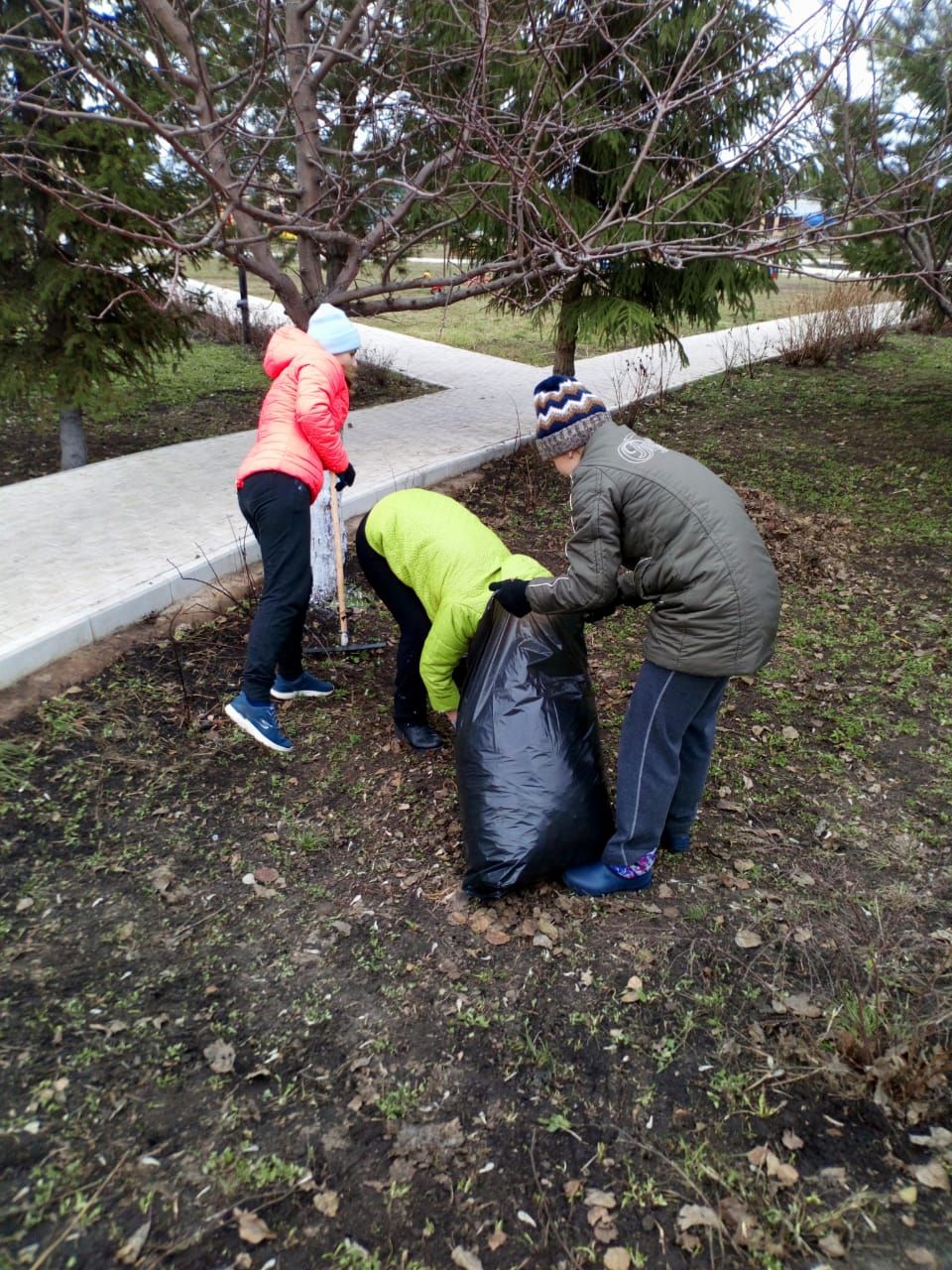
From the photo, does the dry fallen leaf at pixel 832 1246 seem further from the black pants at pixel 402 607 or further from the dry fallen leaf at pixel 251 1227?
the black pants at pixel 402 607

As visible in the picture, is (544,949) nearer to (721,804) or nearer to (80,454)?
(721,804)

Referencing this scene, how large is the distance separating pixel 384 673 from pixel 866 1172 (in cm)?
266

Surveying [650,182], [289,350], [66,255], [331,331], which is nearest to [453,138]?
[331,331]

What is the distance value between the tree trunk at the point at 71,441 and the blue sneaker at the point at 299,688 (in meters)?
3.94

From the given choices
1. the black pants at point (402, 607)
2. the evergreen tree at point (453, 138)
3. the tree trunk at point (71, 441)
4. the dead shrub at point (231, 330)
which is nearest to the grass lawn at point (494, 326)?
the dead shrub at point (231, 330)

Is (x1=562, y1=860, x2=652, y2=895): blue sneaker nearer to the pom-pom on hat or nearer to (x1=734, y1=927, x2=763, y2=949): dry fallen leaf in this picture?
(x1=734, y1=927, x2=763, y2=949): dry fallen leaf

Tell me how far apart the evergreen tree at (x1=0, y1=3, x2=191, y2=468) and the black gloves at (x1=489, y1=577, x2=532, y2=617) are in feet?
13.5

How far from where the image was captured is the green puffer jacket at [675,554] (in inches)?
87.8

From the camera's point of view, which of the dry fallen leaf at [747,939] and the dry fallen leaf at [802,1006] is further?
the dry fallen leaf at [747,939]

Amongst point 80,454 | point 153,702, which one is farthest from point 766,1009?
point 80,454

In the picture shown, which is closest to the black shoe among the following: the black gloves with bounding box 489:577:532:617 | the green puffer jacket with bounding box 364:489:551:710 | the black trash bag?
the green puffer jacket with bounding box 364:489:551:710

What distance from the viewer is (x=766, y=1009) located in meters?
2.31

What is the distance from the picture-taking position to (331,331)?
134 inches

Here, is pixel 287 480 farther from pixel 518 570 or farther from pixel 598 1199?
pixel 598 1199
